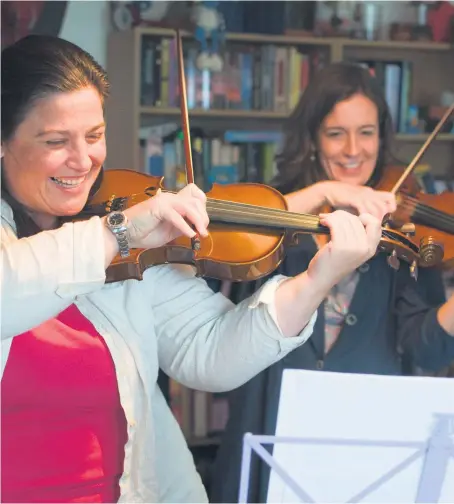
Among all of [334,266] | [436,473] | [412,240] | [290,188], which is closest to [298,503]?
[436,473]

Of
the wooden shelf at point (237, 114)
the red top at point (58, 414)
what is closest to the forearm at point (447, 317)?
the red top at point (58, 414)

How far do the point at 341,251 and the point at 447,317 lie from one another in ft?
0.88

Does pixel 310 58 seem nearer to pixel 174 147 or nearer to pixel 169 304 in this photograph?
pixel 174 147

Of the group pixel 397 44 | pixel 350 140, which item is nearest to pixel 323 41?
pixel 397 44

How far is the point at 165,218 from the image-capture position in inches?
33.6

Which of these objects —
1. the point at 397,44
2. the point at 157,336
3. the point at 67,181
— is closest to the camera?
the point at 67,181

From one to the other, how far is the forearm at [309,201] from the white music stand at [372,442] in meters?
0.44

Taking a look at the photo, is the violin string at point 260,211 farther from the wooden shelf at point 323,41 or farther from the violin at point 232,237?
the wooden shelf at point 323,41

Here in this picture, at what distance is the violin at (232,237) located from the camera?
1.03 m

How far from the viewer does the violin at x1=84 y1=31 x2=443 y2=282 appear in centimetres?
103

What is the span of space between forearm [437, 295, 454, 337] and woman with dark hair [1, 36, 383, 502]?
0.68 ft

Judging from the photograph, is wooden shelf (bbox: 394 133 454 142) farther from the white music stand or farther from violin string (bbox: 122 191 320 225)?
the white music stand

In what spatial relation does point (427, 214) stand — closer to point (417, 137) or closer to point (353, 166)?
point (353, 166)

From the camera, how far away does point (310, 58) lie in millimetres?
2424
